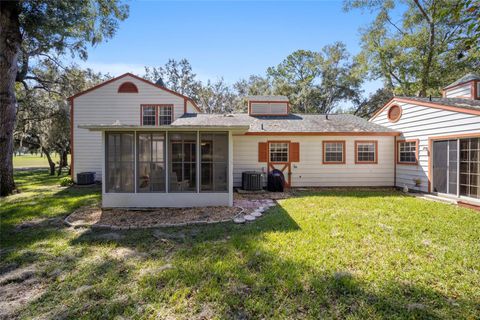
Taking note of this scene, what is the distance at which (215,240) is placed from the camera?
471 cm

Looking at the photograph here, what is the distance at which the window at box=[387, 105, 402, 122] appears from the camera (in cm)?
1036

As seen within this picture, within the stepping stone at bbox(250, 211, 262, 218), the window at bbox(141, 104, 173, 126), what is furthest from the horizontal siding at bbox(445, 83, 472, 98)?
the window at bbox(141, 104, 173, 126)

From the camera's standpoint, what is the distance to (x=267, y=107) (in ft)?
45.5

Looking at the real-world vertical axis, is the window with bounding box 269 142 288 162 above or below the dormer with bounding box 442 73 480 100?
below

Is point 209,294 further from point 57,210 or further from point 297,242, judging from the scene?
point 57,210

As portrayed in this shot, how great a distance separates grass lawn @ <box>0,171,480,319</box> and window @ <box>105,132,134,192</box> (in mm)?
1739

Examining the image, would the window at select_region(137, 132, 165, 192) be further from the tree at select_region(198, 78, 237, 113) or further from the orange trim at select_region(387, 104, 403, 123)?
the tree at select_region(198, 78, 237, 113)

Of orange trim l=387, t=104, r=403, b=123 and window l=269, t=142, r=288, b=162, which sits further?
window l=269, t=142, r=288, b=162

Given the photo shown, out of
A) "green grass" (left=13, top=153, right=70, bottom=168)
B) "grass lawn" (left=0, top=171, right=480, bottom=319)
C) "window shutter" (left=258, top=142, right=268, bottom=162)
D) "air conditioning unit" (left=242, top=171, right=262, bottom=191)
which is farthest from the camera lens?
"green grass" (left=13, top=153, right=70, bottom=168)

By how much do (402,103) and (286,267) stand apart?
10197 mm

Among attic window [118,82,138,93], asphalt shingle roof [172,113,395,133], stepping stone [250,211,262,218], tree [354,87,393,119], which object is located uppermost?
tree [354,87,393,119]

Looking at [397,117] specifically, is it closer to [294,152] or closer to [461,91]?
[461,91]

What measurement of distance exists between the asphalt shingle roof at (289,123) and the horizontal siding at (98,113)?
2.64 metres

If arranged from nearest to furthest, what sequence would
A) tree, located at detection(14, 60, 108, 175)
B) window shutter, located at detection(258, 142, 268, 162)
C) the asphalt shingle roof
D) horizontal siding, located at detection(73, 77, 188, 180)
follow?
window shutter, located at detection(258, 142, 268, 162)
the asphalt shingle roof
horizontal siding, located at detection(73, 77, 188, 180)
tree, located at detection(14, 60, 108, 175)
